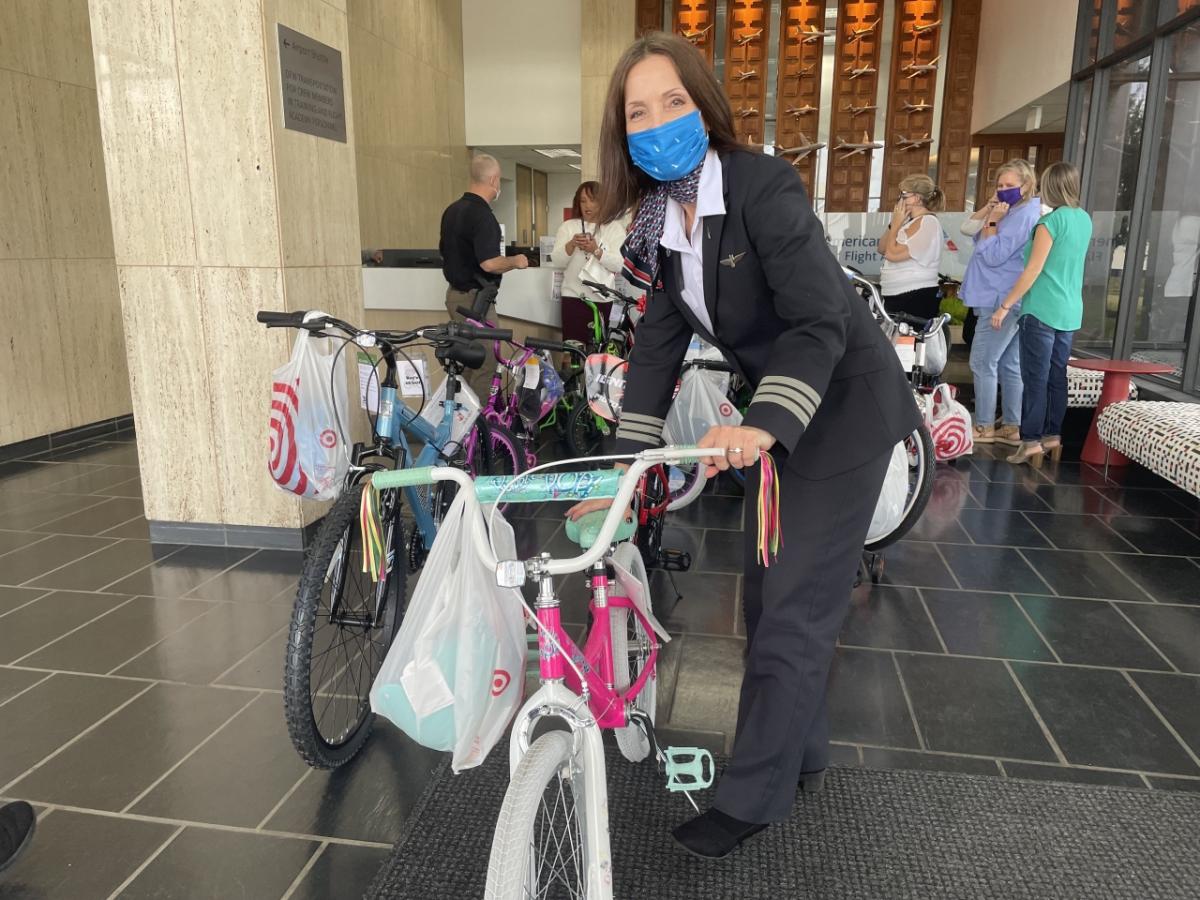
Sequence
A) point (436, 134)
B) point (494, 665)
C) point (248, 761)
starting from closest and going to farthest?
point (494, 665) → point (248, 761) → point (436, 134)

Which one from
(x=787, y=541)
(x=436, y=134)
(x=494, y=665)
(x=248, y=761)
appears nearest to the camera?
(x=494, y=665)

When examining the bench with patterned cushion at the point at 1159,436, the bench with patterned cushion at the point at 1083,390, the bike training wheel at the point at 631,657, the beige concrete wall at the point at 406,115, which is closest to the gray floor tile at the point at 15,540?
the bike training wheel at the point at 631,657

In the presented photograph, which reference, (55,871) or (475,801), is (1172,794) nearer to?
(475,801)

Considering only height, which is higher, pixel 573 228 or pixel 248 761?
pixel 573 228

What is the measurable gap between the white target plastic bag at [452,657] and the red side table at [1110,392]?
4435 millimetres

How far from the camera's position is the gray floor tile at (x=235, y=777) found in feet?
6.48

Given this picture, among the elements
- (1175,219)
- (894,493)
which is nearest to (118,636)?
(894,493)

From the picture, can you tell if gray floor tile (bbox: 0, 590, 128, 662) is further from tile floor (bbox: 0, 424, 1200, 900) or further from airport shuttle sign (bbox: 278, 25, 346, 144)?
airport shuttle sign (bbox: 278, 25, 346, 144)

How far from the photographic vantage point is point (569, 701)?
1275 mm

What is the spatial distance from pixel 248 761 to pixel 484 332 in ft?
4.15

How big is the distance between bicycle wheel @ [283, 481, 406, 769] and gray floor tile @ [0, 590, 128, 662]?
0.98 meters

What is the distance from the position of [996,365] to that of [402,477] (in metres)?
4.72

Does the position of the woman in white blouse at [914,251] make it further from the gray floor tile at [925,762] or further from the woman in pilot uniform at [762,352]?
the woman in pilot uniform at [762,352]

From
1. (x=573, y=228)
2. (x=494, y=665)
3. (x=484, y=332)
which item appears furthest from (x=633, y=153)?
(x=573, y=228)
